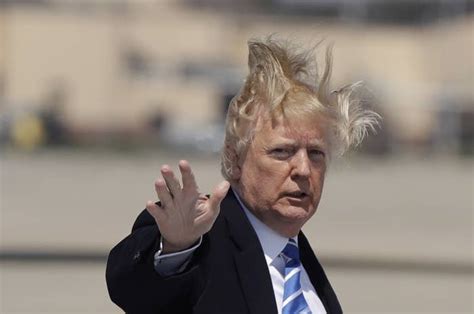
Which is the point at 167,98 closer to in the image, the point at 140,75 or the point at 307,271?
the point at 140,75

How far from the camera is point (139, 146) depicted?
52.7 m

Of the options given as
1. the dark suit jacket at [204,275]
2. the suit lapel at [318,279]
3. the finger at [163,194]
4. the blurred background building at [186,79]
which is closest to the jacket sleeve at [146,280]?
the dark suit jacket at [204,275]

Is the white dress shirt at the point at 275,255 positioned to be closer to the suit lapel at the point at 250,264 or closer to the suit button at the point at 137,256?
the suit lapel at the point at 250,264

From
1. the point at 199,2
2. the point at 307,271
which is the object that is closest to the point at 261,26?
the point at 199,2

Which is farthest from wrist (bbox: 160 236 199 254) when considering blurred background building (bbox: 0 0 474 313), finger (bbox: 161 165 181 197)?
blurred background building (bbox: 0 0 474 313)

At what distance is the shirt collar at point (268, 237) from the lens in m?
2.71

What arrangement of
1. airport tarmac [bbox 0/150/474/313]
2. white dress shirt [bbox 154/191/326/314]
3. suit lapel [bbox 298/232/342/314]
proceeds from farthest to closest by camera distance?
airport tarmac [bbox 0/150/474/313], suit lapel [bbox 298/232/342/314], white dress shirt [bbox 154/191/326/314]

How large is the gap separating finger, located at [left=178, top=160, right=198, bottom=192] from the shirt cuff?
0.16 meters

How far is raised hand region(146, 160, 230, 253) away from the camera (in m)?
2.34

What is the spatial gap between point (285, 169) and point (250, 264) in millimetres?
217

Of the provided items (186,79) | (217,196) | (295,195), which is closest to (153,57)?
(186,79)

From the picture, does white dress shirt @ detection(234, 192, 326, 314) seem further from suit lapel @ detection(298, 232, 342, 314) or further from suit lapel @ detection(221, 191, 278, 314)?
suit lapel @ detection(298, 232, 342, 314)

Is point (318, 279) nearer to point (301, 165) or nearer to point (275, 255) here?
point (275, 255)

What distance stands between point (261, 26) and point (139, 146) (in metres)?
13.3
